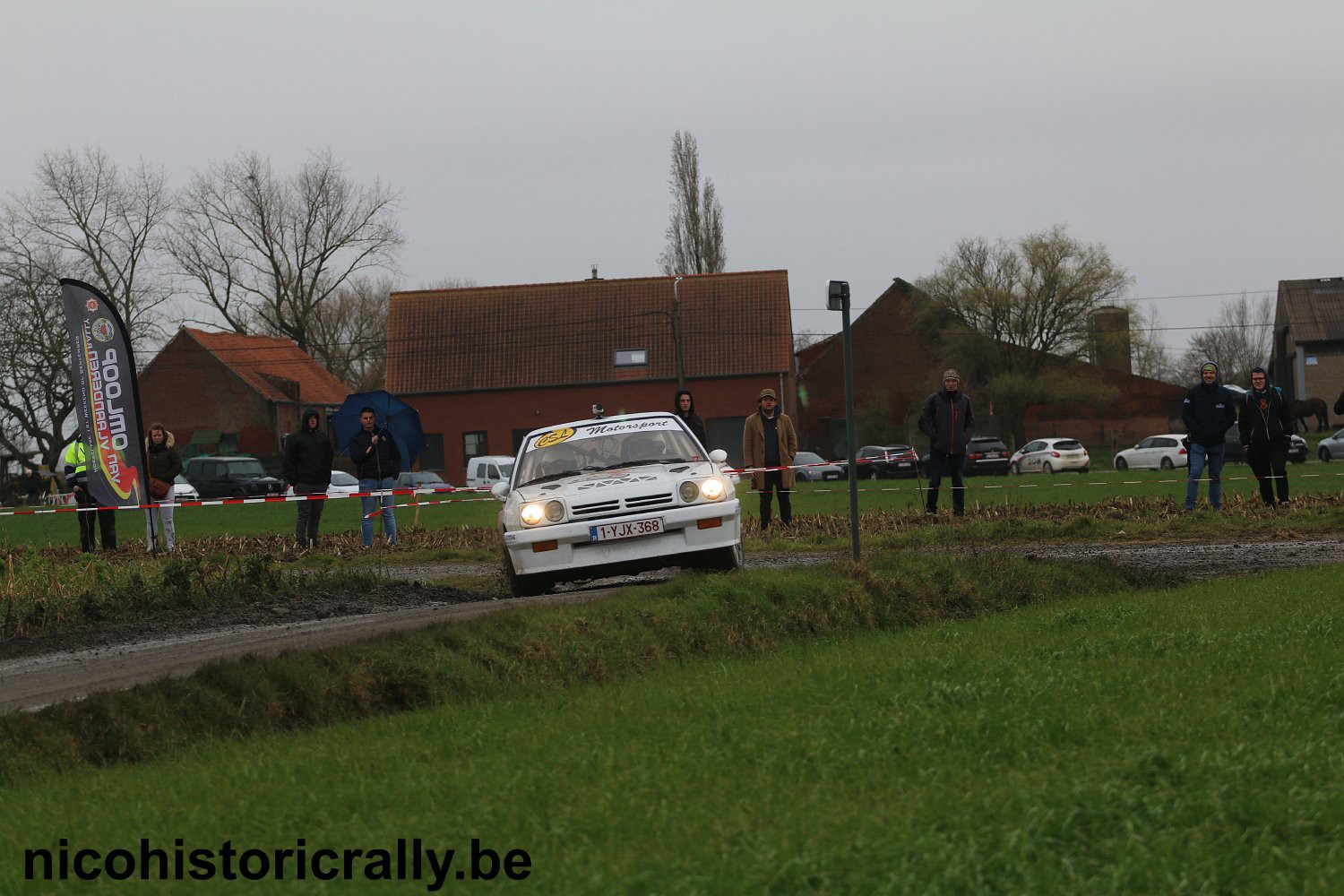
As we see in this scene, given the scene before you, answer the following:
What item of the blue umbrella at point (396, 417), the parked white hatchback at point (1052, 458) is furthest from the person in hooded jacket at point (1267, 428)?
the parked white hatchback at point (1052, 458)

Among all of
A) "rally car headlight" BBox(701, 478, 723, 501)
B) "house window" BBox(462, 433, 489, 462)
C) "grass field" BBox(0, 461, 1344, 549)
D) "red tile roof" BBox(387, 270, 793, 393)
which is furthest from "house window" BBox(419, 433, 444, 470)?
"rally car headlight" BBox(701, 478, 723, 501)

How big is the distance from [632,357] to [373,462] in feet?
146

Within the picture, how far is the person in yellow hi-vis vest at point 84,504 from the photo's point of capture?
22.7 meters

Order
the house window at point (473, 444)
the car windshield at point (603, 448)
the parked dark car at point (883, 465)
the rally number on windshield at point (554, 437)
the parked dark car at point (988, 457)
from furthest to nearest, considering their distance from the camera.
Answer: the house window at point (473, 444), the parked dark car at point (883, 465), the parked dark car at point (988, 457), the rally number on windshield at point (554, 437), the car windshield at point (603, 448)

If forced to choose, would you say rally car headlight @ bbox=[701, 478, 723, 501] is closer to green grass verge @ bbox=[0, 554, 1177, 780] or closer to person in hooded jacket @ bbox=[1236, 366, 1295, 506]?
green grass verge @ bbox=[0, 554, 1177, 780]

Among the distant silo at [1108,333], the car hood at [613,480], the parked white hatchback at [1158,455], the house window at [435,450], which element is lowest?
the parked white hatchback at [1158,455]

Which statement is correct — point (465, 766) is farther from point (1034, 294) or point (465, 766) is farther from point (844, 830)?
point (1034, 294)

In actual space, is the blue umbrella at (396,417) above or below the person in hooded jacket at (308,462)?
above

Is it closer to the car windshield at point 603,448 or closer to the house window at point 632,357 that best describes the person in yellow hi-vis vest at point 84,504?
the car windshield at point 603,448

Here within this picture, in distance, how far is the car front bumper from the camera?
39.8 ft

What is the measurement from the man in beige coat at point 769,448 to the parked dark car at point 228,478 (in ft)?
123

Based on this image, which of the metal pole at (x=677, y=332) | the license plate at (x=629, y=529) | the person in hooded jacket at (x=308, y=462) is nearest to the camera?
the license plate at (x=629, y=529)

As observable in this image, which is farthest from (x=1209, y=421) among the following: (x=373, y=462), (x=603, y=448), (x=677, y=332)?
(x=677, y=332)

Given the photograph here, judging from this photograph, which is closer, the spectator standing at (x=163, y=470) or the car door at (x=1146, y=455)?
the spectator standing at (x=163, y=470)
